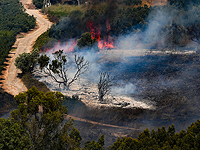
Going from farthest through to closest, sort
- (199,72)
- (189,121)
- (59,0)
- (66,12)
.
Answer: (59,0) → (66,12) → (199,72) → (189,121)

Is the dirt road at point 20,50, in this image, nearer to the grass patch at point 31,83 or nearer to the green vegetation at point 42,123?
the grass patch at point 31,83

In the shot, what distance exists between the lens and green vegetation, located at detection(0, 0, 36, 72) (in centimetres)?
5644

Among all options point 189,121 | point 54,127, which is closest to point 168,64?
point 189,121

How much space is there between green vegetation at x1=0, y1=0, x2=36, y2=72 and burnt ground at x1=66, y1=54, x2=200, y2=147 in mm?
23495

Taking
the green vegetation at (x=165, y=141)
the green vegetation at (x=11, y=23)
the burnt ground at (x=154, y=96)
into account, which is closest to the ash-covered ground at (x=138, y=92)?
the burnt ground at (x=154, y=96)

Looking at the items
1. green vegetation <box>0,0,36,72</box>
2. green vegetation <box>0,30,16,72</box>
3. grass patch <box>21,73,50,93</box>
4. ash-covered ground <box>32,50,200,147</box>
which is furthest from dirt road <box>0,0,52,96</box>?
ash-covered ground <box>32,50,200,147</box>

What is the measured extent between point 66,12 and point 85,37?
25.2 m

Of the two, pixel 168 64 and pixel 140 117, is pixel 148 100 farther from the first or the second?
pixel 168 64

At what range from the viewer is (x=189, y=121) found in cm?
3066

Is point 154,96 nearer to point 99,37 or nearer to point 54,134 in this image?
point 54,134

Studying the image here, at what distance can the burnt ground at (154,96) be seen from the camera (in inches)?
1212

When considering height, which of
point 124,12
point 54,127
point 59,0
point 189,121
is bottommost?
point 189,121

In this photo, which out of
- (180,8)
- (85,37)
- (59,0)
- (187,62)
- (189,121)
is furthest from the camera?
(59,0)

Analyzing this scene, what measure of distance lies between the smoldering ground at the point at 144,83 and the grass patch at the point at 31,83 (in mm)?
1282
